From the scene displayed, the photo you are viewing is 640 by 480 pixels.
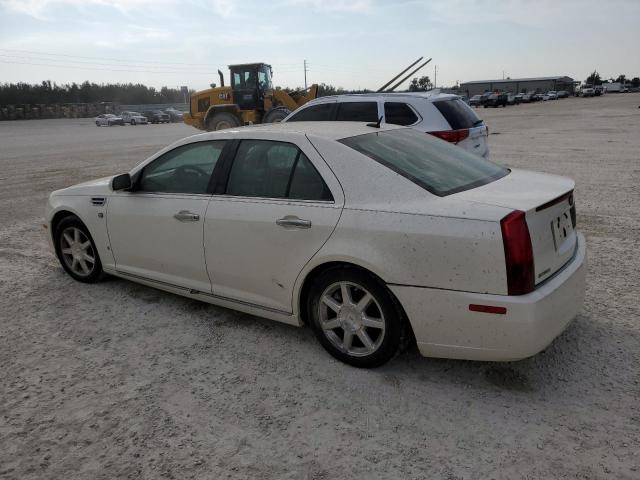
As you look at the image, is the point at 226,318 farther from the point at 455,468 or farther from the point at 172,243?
the point at 455,468

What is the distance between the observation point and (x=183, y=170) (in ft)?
13.3

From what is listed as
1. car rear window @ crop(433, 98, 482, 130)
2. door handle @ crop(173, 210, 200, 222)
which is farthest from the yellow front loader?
door handle @ crop(173, 210, 200, 222)

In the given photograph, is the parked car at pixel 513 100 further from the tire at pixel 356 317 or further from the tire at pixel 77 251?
the tire at pixel 356 317

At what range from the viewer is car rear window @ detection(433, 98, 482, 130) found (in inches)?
298

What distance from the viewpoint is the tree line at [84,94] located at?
84750 millimetres

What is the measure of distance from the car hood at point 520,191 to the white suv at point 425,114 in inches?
160

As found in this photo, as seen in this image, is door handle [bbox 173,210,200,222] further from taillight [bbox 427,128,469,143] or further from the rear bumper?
taillight [bbox 427,128,469,143]

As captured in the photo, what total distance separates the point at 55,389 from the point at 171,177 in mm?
1731

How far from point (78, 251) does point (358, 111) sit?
5110 millimetres

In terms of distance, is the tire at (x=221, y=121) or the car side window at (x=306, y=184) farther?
the tire at (x=221, y=121)

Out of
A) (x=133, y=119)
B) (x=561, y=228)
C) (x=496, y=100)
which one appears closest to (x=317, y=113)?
(x=561, y=228)

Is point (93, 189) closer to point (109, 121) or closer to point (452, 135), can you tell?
point (452, 135)

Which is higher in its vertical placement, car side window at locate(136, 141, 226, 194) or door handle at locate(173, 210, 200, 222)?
car side window at locate(136, 141, 226, 194)

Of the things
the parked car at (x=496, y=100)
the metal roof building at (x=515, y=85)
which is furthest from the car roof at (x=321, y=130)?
the metal roof building at (x=515, y=85)
